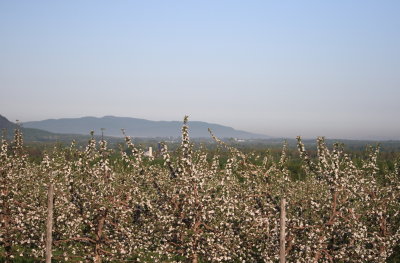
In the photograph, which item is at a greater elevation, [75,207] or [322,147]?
[322,147]

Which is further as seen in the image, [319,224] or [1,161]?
[1,161]

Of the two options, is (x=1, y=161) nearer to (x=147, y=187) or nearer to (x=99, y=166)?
(x=99, y=166)

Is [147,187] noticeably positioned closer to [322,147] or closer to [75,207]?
[75,207]

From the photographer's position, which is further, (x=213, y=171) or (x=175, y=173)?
(x=213, y=171)

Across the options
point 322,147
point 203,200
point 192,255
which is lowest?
point 192,255

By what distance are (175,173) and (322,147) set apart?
16.4 ft

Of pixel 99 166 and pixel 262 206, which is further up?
pixel 99 166

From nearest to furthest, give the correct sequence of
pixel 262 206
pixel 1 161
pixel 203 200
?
pixel 203 200, pixel 262 206, pixel 1 161

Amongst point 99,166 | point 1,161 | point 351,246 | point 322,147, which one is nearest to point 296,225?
point 351,246

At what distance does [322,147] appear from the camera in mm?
12578

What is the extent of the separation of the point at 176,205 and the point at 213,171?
75.8 inches

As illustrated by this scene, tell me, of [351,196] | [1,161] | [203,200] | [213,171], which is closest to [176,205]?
[203,200]

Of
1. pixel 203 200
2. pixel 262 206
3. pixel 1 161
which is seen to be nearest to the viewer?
Answer: pixel 203 200

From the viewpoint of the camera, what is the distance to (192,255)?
12.3 m
